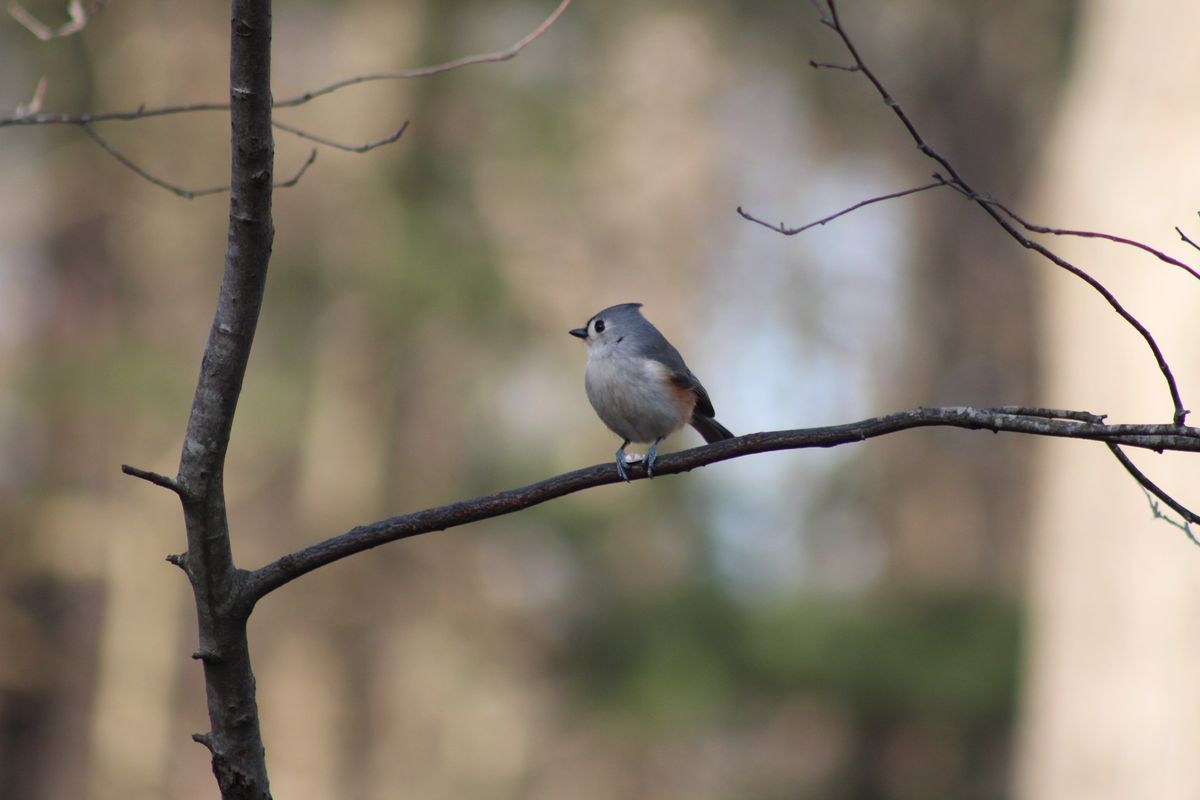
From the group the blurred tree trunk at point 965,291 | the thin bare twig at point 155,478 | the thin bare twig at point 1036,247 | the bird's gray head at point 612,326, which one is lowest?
the thin bare twig at point 155,478

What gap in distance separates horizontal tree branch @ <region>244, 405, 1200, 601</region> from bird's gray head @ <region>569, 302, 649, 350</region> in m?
1.67

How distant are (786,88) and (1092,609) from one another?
630 centimetres

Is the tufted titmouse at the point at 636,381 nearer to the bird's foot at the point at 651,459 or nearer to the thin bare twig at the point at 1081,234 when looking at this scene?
the bird's foot at the point at 651,459

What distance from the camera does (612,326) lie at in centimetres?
383

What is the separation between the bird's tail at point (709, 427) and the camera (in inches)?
157

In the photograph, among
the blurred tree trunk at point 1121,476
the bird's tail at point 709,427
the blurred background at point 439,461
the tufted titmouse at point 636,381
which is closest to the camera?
the tufted titmouse at point 636,381

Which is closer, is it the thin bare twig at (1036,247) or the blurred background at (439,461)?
the thin bare twig at (1036,247)

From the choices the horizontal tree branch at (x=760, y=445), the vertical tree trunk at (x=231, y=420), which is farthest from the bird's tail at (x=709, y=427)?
the vertical tree trunk at (x=231, y=420)

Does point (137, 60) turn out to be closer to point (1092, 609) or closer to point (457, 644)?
point (457, 644)

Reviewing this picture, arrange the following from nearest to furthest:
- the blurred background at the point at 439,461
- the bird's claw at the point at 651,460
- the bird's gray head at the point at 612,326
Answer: the bird's claw at the point at 651,460 → the bird's gray head at the point at 612,326 → the blurred background at the point at 439,461

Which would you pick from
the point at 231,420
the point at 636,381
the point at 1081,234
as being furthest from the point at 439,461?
the point at 1081,234

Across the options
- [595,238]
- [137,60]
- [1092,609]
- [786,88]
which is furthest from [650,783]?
[137,60]

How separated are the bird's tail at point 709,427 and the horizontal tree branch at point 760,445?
1852 millimetres

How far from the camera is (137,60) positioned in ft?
27.2
